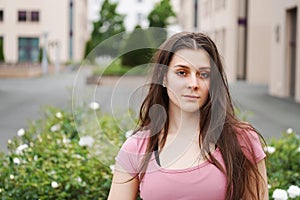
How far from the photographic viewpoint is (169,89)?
7.51 ft

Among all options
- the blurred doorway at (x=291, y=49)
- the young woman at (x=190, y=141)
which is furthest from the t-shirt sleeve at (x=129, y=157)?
the blurred doorway at (x=291, y=49)

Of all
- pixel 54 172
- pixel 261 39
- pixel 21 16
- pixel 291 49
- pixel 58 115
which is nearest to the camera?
pixel 54 172

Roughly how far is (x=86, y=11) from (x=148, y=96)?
296 feet

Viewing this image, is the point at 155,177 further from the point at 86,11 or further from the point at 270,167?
the point at 86,11

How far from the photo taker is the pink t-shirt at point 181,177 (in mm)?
Result: 2244

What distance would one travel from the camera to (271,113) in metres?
17.7

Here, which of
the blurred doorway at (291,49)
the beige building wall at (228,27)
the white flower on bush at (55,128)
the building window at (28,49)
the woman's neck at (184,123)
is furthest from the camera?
the building window at (28,49)

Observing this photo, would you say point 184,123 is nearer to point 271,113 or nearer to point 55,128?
point 55,128

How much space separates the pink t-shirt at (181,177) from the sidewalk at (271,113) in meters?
8.58

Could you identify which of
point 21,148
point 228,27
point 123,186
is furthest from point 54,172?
point 228,27

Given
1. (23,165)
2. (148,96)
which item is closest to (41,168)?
(23,165)

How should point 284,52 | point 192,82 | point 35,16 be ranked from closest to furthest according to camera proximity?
point 192,82
point 284,52
point 35,16

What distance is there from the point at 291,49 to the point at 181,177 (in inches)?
894

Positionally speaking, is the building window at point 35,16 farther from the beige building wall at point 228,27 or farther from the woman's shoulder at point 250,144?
the woman's shoulder at point 250,144
